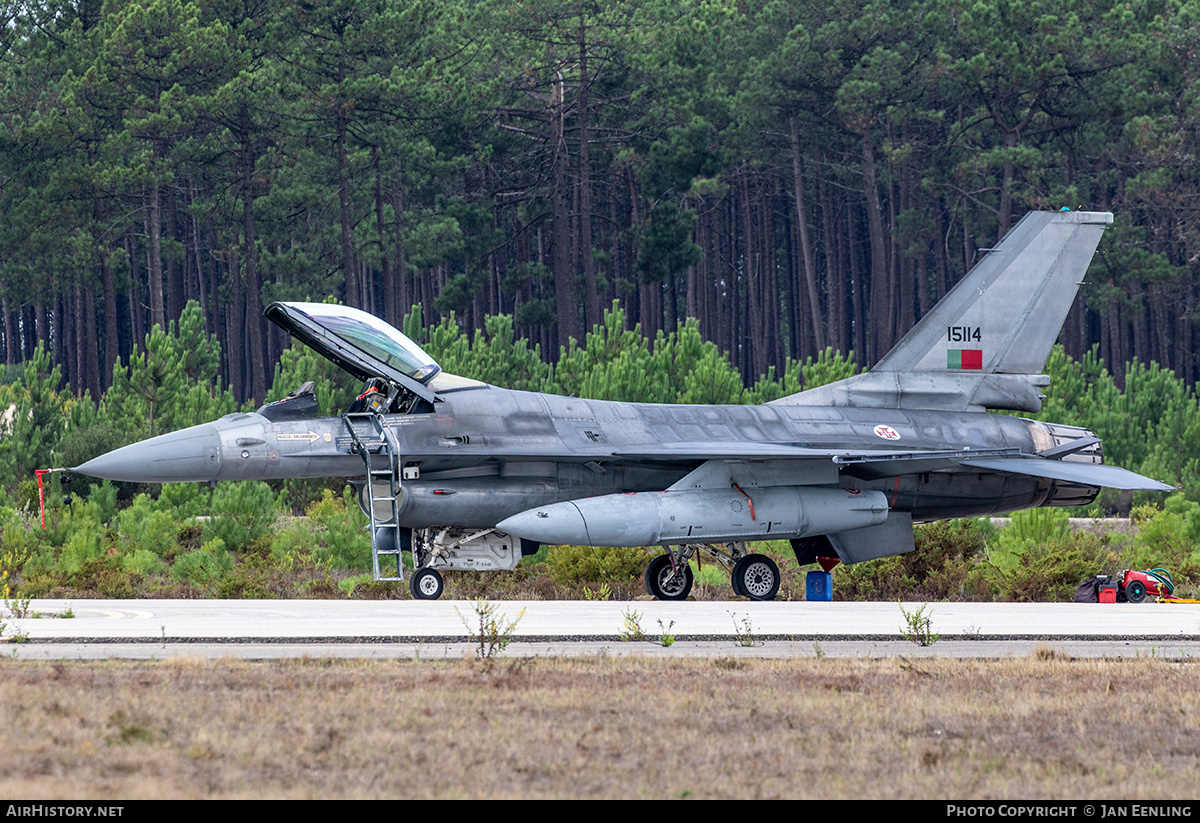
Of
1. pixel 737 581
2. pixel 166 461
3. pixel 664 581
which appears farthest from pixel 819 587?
pixel 166 461

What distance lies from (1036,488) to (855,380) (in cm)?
276

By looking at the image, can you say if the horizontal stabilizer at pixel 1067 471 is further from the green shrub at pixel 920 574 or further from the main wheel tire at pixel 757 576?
the main wheel tire at pixel 757 576

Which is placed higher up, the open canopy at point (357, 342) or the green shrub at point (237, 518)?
the open canopy at point (357, 342)

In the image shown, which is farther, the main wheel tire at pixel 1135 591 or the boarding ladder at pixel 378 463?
the main wheel tire at pixel 1135 591

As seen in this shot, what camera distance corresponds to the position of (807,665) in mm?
9805

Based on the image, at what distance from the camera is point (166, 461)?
14.2 metres

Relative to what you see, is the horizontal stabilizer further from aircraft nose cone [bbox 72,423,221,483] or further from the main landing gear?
aircraft nose cone [bbox 72,423,221,483]

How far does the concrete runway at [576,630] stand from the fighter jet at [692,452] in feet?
4.41

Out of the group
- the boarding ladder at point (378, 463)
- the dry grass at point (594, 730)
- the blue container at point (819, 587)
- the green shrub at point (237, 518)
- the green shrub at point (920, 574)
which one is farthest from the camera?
the green shrub at point (237, 518)

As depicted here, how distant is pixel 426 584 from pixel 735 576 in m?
3.83

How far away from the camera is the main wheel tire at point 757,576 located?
16.0 meters

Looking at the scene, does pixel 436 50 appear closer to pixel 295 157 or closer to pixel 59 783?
pixel 295 157

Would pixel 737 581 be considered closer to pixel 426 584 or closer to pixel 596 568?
pixel 596 568

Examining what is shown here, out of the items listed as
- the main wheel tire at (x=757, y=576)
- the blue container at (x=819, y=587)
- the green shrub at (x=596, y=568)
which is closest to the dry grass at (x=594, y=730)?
the main wheel tire at (x=757, y=576)
